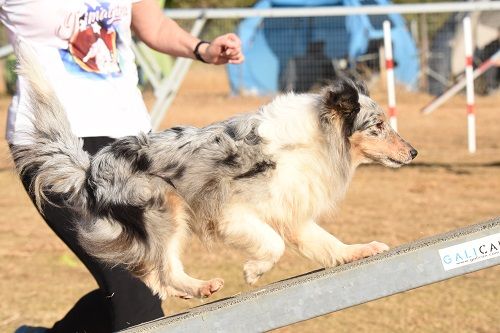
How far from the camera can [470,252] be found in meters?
2.96

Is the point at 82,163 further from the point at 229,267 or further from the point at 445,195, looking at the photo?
the point at 445,195

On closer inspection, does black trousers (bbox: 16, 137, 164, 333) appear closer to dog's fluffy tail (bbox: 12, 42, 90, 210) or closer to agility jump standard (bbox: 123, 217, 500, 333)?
dog's fluffy tail (bbox: 12, 42, 90, 210)

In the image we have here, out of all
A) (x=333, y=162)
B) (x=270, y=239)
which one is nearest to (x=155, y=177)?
(x=270, y=239)

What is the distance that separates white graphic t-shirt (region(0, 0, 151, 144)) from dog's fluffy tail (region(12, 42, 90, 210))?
115 millimetres

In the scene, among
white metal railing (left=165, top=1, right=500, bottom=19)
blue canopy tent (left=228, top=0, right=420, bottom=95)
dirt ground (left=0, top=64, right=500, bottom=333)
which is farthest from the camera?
blue canopy tent (left=228, top=0, right=420, bottom=95)

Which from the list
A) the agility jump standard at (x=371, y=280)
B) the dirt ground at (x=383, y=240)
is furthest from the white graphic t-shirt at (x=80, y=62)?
the agility jump standard at (x=371, y=280)

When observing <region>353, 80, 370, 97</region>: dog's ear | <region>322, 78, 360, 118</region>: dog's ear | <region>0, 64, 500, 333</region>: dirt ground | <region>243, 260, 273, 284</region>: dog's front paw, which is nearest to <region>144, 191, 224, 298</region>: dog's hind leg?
<region>243, 260, 273, 284</region>: dog's front paw

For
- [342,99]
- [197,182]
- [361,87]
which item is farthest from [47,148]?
[361,87]

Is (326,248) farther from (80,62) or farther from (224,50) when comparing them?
(80,62)

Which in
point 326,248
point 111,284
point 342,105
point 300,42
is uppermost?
point 342,105

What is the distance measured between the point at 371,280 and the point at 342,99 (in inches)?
42.8

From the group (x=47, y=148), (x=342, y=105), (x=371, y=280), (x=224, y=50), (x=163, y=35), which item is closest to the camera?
(x=371, y=280)

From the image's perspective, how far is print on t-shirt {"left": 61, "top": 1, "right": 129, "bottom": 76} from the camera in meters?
3.84

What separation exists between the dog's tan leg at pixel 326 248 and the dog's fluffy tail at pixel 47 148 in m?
0.98
